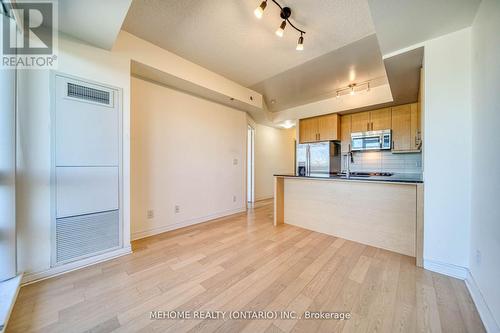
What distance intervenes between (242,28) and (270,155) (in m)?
4.22

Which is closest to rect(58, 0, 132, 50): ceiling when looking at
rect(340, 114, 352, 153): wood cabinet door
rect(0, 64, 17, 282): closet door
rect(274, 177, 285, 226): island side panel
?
rect(0, 64, 17, 282): closet door

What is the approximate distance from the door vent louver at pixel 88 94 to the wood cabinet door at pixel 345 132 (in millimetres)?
4611

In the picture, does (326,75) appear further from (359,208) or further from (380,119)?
(359,208)

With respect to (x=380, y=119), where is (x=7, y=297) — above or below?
below

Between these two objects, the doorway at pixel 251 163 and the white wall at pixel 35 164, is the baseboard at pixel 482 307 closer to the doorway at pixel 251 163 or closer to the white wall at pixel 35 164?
the white wall at pixel 35 164

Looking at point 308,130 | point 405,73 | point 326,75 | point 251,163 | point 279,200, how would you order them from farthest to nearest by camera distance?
point 251,163, point 308,130, point 279,200, point 326,75, point 405,73

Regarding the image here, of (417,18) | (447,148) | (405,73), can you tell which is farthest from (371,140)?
(417,18)

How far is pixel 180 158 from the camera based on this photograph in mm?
3375

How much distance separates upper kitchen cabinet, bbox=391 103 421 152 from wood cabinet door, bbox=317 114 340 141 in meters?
1.09

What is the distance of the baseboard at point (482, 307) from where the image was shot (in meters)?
1.21

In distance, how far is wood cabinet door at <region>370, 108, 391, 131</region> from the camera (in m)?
4.07

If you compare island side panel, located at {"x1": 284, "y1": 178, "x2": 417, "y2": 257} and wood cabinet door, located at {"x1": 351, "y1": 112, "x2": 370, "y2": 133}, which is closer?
island side panel, located at {"x1": 284, "y1": 178, "x2": 417, "y2": 257}

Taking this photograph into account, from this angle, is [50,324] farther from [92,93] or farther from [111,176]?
[92,93]

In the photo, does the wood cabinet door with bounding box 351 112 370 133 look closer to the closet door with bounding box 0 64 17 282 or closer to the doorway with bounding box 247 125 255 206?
the doorway with bounding box 247 125 255 206
